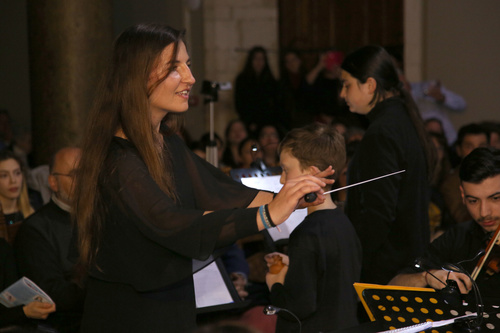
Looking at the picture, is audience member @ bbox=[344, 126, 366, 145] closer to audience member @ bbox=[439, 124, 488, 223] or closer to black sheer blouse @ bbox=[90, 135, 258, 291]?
audience member @ bbox=[439, 124, 488, 223]

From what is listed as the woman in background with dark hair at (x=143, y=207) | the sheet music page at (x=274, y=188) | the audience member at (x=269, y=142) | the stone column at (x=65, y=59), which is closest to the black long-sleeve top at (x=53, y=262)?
the sheet music page at (x=274, y=188)

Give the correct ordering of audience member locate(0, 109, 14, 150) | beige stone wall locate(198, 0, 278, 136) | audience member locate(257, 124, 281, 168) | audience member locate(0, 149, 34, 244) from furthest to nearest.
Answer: beige stone wall locate(198, 0, 278, 136) → audience member locate(0, 109, 14, 150) → audience member locate(257, 124, 281, 168) → audience member locate(0, 149, 34, 244)

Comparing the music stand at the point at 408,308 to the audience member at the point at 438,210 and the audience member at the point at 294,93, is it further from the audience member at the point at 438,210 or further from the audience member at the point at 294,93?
the audience member at the point at 294,93

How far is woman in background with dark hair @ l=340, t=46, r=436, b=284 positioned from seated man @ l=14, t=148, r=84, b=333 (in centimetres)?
135

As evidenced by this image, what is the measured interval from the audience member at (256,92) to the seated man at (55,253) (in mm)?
4136

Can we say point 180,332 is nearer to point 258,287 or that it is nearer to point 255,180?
point 255,180

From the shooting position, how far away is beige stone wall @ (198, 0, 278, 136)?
309 inches

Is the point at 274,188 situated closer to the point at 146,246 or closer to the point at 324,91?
the point at 146,246

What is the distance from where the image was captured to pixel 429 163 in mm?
3127

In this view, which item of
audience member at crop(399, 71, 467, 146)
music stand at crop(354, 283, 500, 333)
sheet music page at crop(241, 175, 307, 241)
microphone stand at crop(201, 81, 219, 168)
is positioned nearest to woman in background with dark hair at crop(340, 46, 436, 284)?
sheet music page at crop(241, 175, 307, 241)

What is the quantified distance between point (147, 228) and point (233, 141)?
15.7 feet

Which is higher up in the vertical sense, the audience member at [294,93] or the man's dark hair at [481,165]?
the audience member at [294,93]

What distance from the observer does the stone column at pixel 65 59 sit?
4.84m

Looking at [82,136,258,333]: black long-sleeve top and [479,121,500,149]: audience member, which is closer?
[82,136,258,333]: black long-sleeve top
